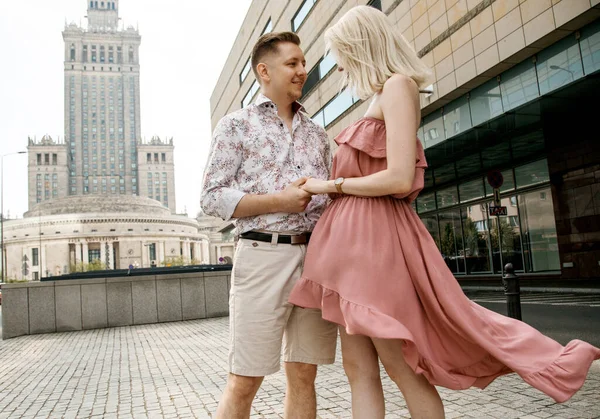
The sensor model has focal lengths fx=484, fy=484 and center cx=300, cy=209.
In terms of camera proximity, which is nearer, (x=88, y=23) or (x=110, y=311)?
(x=110, y=311)

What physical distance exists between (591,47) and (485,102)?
10.9ft

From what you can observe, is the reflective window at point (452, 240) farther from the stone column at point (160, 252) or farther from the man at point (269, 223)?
the stone column at point (160, 252)

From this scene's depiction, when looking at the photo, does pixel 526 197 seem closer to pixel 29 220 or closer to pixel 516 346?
pixel 516 346

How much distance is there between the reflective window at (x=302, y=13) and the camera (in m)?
23.2

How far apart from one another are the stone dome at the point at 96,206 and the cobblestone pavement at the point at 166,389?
107 meters

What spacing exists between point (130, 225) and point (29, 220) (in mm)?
21468

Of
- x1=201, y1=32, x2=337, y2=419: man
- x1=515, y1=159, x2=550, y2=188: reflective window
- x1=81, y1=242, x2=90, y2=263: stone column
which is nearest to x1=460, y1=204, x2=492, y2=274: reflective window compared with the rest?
x1=515, y1=159, x2=550, y2=188: reflective window

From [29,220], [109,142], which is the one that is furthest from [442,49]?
[109,142]

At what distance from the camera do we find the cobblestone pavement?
12.2 ft

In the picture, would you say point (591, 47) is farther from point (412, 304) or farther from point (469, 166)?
point (412, 304)

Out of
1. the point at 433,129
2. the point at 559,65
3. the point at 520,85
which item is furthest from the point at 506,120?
the point at 559,65

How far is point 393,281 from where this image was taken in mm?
1854

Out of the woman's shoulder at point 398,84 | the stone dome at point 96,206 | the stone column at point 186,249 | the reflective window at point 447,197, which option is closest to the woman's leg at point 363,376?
the woman's shoulder at point 398,84

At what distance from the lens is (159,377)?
215 inches
